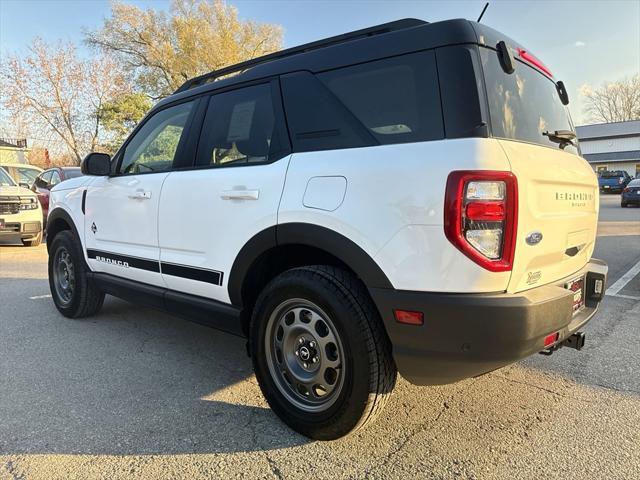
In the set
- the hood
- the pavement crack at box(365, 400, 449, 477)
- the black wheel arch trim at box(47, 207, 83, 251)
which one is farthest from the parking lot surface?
the hood

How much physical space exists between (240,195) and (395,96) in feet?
3.48

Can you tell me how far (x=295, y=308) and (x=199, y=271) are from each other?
2.80ft

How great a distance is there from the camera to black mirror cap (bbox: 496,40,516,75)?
225 centimetres

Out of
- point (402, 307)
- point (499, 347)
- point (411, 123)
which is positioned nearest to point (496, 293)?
point (499, 347)

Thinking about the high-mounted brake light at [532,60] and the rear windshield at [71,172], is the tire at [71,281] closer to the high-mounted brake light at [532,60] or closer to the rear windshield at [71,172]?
the high-mounted brake light at [532,60]

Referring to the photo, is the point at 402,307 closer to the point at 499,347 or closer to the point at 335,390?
the point at 499,347

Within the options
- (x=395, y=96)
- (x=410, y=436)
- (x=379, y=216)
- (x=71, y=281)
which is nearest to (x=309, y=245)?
(x=379, y=216)

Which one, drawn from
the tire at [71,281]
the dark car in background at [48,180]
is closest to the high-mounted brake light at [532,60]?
the tire at [71,281]

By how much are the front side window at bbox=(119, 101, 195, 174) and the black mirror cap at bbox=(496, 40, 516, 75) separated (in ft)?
7.12

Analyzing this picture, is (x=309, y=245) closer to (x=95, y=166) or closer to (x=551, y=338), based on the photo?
(x=551, y=338)

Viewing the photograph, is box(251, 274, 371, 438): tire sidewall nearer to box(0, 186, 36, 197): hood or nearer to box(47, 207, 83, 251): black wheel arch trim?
→ box(47, 207, 83, 251): black wheel arch trim

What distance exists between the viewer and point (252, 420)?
8.97ft

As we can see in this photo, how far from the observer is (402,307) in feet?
6.88

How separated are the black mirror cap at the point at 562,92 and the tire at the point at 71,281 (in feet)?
13.6
